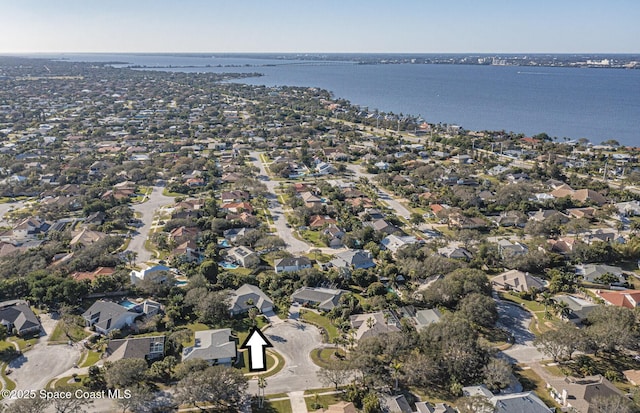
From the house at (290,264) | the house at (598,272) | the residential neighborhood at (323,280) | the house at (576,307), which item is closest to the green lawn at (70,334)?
the residential neighborhood at (323,280)

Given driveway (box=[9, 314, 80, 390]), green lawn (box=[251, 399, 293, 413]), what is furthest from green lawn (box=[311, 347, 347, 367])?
driveway (box=[9, 314, 80, 390])

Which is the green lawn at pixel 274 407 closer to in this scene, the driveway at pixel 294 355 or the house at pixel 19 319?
the driveway at pixel 294 355

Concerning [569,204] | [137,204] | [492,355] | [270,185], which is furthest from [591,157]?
[137,204]

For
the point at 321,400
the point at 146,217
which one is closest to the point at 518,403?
the point at 321,400

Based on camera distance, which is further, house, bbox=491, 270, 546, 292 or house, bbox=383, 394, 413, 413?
house, bbox=491, 270, 546, 292

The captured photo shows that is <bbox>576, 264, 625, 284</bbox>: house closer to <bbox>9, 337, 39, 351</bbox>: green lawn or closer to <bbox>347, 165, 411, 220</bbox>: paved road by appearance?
<bbox>347, 165, 411, 220</bbox>: paved road

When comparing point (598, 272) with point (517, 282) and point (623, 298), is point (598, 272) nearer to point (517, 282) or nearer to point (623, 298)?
point (623, 298)
